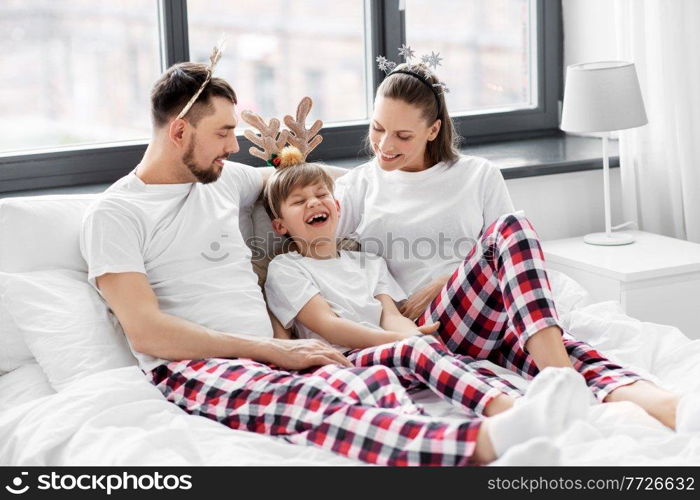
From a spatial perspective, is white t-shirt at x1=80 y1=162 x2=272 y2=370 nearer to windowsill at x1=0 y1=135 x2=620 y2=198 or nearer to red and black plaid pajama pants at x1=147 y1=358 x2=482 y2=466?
red and black plaid pajama pants at x1=147 y1=358 x2=482 y2=466

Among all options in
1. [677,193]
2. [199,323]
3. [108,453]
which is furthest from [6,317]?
[677,193]

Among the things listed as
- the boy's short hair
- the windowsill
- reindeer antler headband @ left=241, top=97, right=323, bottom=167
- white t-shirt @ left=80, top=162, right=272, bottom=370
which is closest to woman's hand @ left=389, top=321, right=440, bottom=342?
white t-shirt @ left=80, top=162, right=272, bottom=370

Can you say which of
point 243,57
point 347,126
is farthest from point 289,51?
point 347,126

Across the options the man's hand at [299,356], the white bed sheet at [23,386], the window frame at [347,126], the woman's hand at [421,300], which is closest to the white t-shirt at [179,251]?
the man's hand at [299,356]

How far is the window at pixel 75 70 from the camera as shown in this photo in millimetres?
2863

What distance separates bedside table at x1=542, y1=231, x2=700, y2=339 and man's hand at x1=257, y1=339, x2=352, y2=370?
1.02 meters

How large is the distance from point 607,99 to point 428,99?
2.30 ft

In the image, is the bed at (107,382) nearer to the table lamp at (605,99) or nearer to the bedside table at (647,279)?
the bedside table at (647,279)

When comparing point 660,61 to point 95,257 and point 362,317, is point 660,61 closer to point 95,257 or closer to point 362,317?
point 362,317

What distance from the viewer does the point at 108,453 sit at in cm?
174

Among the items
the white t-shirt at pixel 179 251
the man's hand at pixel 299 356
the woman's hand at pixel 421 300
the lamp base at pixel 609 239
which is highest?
the white t-shirt at pixel 179 251

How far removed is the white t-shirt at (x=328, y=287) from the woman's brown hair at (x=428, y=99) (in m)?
0.36

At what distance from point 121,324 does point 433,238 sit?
32.1 inches

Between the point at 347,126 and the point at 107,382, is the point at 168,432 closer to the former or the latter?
the point at 107,382
